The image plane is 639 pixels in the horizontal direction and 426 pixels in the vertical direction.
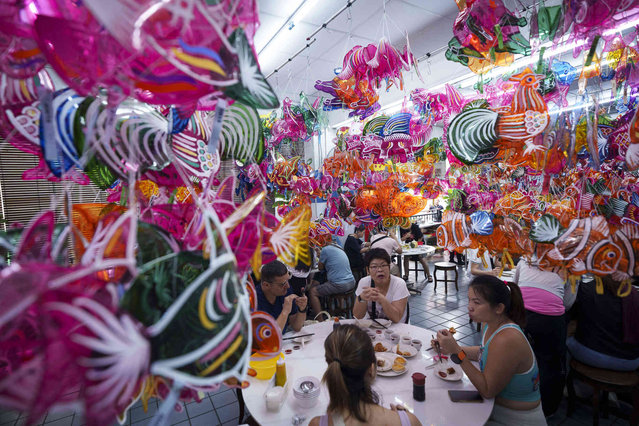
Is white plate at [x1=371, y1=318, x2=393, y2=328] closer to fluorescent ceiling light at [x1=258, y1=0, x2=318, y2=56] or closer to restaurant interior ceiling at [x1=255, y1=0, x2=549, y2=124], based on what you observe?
restaurant interior ceiling at [x1=255, y1=0, x2=549, y2=124]

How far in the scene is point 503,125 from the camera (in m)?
1.34

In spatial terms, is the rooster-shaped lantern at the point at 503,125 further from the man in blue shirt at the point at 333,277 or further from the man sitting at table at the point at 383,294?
the man in blue shirt at the point at 333,277

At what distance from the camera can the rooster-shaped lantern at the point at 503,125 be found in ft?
4.24

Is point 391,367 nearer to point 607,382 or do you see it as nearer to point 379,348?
point 379,348

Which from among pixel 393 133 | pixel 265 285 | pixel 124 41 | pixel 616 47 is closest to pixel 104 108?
pixel 124 41

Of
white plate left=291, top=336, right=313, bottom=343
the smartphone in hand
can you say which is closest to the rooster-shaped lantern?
the smartphone in hand

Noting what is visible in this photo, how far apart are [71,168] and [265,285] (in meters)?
1.88

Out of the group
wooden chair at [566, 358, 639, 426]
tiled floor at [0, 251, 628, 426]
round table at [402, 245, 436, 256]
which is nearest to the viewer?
wooden chair at [566, 358, 639, 426]

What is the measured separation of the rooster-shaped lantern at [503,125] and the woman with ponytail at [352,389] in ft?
3.35

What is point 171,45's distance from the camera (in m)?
0.42

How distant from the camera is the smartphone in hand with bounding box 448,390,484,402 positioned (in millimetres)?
1623

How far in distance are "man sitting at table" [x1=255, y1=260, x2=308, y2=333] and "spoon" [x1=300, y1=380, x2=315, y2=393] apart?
0.57m

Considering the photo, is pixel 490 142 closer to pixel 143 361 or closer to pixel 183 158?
pixel 183 158

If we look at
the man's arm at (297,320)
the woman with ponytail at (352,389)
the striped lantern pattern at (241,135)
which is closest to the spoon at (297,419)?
the woman with ponytail at (352,389)
